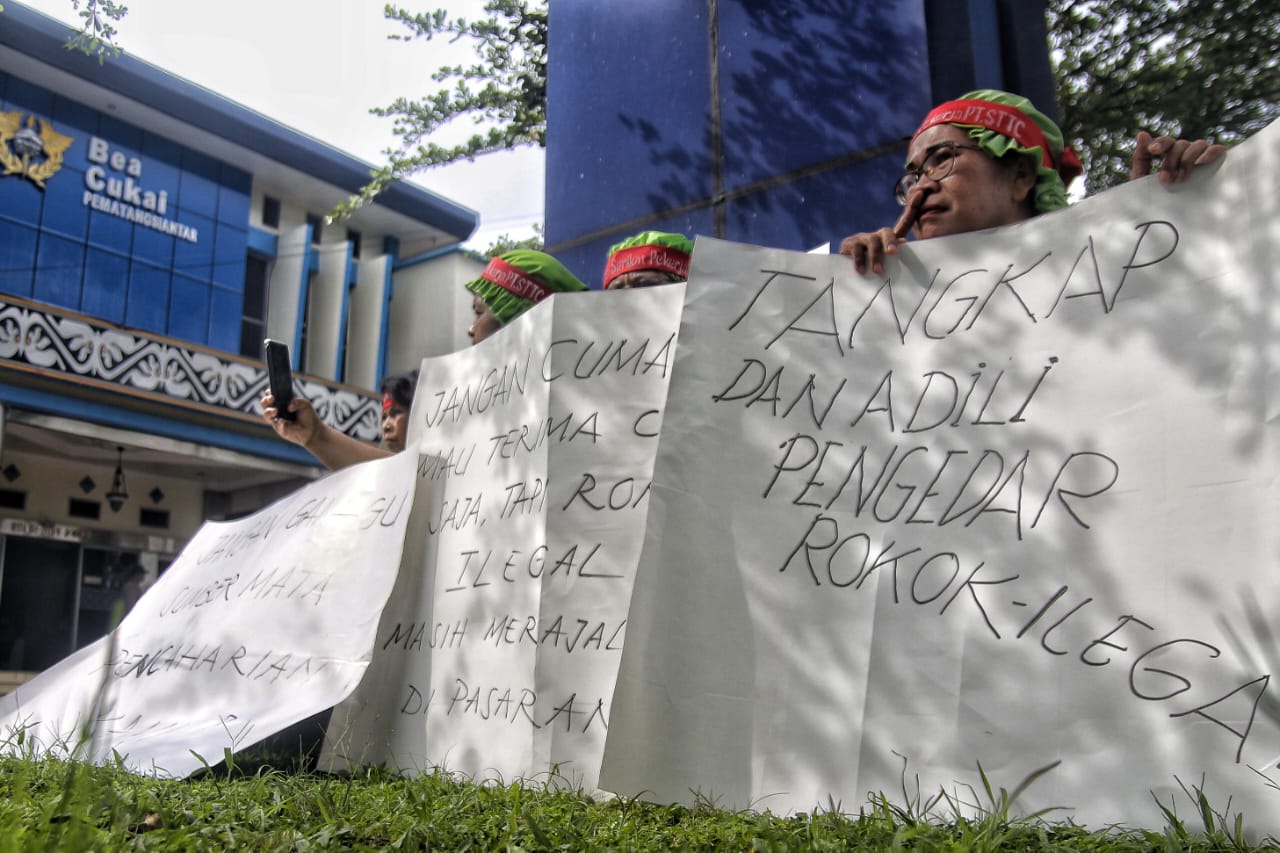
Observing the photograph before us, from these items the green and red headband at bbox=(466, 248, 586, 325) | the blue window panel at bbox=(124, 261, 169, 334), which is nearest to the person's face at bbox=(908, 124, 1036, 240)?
the green and red headband at bbox=(466, 248, 586, 325)

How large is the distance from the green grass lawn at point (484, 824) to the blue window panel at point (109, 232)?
17124mm

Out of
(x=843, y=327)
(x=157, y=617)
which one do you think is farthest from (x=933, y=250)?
(x=157, y=617)

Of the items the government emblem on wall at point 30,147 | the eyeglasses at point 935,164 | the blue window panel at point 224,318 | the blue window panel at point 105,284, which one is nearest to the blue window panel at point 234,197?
the blue window panel at point 224,318

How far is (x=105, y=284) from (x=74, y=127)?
8.30 ft

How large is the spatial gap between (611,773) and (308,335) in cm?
1961

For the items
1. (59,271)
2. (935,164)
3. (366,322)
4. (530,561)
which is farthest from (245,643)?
(366,322)

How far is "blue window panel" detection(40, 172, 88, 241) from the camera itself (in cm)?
1652

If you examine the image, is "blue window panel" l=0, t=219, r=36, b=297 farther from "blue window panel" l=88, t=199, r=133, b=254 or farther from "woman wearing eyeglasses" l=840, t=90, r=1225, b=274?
"woman wearing eyeglasses" l=840, t=90, r=1225, b=274

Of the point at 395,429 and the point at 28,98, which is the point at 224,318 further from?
the point at 395,429

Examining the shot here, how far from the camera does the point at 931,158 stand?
2.31 m

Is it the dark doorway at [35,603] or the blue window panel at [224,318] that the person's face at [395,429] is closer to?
→ the dark doorway at [35,603]

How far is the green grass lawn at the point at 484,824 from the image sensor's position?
1397 mm

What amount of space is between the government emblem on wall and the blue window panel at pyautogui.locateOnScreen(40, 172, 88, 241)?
149 millimetres

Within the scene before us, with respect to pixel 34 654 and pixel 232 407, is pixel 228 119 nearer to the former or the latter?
pixel 232 407
